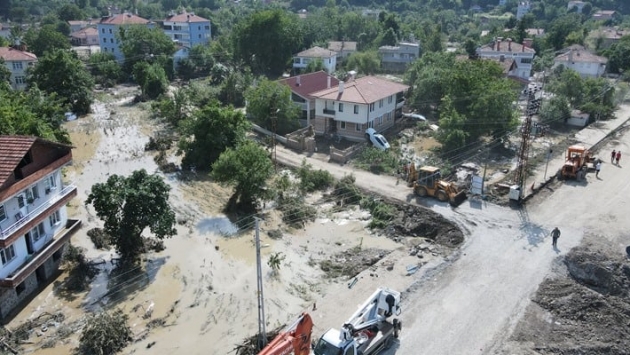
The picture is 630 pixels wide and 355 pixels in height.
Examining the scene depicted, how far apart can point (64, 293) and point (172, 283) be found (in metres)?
4.89

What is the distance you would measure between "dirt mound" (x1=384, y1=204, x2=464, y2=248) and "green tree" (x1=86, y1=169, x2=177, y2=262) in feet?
42.5

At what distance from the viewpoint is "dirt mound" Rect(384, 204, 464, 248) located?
29.4 meters

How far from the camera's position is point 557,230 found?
90.0ft

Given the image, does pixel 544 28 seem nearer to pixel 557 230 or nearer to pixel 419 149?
pixel 419 149

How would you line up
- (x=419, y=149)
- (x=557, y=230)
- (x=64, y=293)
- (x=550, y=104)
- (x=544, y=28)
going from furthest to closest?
(x=544, y=28) < (x=550, y=104) < (x=419, y=149) < (x=557, y=230) < (x=64, y=293)

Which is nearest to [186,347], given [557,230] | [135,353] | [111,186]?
[135,353]

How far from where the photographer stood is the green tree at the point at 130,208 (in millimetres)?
25297

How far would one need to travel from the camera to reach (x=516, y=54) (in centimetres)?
7181

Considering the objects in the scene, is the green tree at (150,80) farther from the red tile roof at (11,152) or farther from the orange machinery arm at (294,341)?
the orange machinery arm at (294,341)

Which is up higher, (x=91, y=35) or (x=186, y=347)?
(x=91, y=35)

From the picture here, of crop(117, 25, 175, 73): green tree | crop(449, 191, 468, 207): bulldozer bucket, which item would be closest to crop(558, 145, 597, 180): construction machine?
crop(449, 191, 468, 207): bulldozer bucket

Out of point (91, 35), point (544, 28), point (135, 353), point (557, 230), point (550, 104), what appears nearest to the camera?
point (135, 353)

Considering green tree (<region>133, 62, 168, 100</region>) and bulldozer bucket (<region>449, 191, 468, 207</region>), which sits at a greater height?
green tree (<region>133, 62, 168, 100</region>)

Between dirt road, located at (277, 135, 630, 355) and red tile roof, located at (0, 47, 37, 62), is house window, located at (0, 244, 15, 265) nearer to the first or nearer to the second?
dirt road, located at (277, 135, 630, 355)
